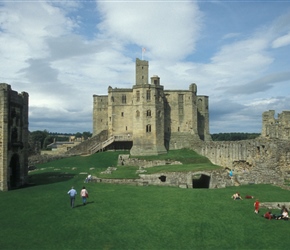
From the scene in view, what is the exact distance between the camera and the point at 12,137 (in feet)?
117

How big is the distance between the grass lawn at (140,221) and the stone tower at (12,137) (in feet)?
12.0

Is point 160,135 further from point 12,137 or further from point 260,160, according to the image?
point 12,137

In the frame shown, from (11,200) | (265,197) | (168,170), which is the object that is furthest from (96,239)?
(168,170)

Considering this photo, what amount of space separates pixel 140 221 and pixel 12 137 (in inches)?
765

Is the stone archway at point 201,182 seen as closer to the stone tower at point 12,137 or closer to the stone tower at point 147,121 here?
the stone tower at point 147,121

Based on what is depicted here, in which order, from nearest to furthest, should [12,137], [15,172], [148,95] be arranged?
[12,137] → [15,172] → [148,95]

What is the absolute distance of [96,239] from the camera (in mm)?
18828

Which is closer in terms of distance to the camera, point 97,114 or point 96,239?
point 96,239

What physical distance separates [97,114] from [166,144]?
1627 cm

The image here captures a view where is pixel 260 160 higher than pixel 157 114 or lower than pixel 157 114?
lower

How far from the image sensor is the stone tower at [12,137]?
3384 centimetres

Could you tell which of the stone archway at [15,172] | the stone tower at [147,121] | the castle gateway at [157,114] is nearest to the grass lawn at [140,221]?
the stone archway at [15,172]

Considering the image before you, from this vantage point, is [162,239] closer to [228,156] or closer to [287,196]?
[287,196]

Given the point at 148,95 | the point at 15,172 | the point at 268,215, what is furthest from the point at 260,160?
the point at 148,95
